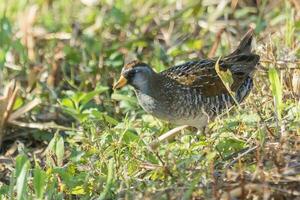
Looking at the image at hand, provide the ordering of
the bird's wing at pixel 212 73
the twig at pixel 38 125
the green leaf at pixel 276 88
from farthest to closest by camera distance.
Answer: the twig at pixel 38 125
the bird's wing at pixel 212 73
the green leaf at pixel 276 88

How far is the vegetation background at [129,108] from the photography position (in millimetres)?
4250

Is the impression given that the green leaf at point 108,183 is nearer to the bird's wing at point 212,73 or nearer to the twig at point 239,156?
the twig at point 239,156

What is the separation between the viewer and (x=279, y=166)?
405 centimetres

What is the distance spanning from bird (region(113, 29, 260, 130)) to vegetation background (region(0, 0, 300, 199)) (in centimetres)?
12

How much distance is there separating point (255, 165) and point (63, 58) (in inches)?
135

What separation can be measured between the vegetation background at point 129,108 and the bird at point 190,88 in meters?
0.12

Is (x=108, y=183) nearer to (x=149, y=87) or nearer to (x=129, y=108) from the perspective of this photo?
(x=149, y=87)

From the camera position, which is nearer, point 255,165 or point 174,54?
point 255,165

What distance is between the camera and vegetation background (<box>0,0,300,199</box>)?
4.25 metres

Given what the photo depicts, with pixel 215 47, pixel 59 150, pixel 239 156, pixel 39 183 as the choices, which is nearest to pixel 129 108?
pixel 215 47

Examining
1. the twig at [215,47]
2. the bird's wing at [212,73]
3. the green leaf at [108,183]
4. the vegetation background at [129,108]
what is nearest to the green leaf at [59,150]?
the vegetation background at [129,108]

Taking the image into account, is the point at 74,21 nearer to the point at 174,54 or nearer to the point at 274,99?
the point at 174,54

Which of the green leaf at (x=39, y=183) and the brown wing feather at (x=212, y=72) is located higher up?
the brown wing feather at (x=212, y=72)

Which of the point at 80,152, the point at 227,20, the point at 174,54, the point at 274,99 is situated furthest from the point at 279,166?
the point at 227,20
